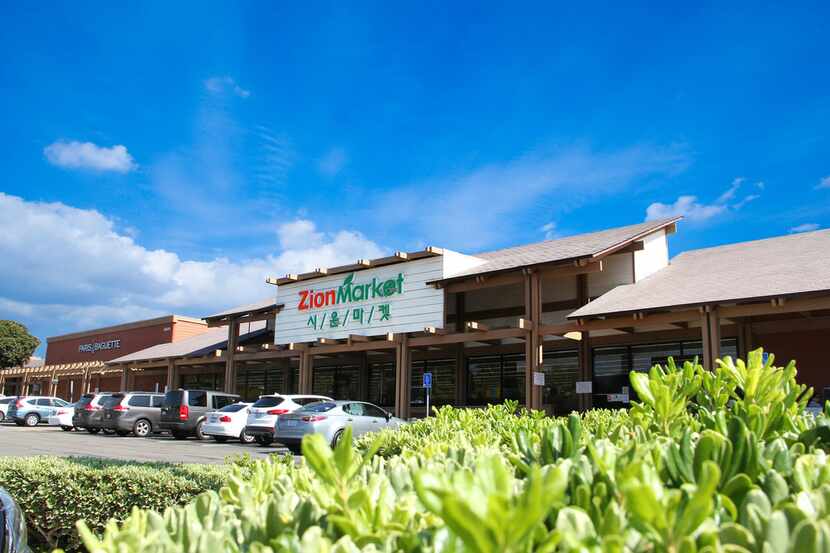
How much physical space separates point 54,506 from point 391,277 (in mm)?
18016

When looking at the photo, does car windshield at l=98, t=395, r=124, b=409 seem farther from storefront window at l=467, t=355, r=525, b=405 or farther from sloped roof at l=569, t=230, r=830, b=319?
sloped roof at l=569, t=230, r=830, b=319

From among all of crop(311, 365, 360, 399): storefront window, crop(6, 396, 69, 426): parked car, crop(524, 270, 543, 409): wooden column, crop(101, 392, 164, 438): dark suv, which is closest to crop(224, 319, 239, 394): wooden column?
crop(101, 392, 164, 438): dark suv

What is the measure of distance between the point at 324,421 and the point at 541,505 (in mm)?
17938

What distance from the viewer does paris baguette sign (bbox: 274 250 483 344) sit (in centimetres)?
2377

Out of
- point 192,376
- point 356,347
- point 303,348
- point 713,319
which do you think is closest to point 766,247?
point 713,319

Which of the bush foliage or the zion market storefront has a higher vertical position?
the zion market storefront

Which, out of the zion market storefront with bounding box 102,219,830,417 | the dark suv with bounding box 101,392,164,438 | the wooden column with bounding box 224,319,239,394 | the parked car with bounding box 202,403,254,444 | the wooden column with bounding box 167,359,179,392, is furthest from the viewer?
the wooden column with bounding box 167,359,179,392

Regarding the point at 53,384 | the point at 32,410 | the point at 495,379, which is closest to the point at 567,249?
the point at 495,379

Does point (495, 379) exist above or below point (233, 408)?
above

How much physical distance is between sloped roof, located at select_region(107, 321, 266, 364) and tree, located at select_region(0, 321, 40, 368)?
74.3 feet

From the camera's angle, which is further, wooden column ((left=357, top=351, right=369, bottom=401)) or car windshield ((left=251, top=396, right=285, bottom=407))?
wooden column ((left=357, top=351, right=369, bottom=401))

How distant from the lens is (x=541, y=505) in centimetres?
125

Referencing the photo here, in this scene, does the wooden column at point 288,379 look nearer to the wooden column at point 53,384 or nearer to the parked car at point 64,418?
the parked car at point 64,418

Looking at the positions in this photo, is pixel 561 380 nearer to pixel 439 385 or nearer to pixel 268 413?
pixel 439 385
